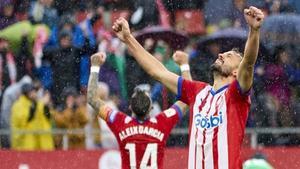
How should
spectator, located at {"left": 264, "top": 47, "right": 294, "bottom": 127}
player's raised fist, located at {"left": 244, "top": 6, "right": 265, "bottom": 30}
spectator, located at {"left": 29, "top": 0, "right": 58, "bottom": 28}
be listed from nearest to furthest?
player's raised fist, located at {"left": 244, "top": 6, "right": 265, "bottom": 30} → spectator, located at {"left": 264, "top": 47, "right": 294, "bottom": 127} → spectator, located at {"left": 29, "top": 0, "right": 58, "bottom": 28}

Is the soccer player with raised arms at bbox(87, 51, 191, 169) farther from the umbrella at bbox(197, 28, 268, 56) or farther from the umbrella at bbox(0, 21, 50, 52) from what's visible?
the umbrella at bbox(0, 21, 50, 52)

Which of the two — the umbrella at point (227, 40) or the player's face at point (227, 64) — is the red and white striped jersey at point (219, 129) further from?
the umbrella at point (227, 40)

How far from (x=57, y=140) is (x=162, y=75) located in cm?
522

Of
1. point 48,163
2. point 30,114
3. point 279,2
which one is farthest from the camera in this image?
point 279,2

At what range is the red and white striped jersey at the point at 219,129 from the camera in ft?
27.9

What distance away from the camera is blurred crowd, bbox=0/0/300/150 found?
14.6 m

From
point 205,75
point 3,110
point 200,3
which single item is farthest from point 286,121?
point 3,110

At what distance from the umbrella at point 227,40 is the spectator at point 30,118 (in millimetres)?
2041

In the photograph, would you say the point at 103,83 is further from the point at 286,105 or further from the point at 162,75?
the point at 162,75

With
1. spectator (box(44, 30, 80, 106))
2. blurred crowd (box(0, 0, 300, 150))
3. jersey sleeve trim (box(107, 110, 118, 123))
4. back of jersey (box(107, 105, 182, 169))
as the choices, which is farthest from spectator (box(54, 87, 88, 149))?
back of jersey (box(107, 105, 182, 169))

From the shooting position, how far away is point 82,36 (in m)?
15.6

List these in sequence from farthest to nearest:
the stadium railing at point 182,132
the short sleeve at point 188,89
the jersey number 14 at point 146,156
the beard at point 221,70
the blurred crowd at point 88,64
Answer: the blurred crowd at point 88,64
the stadium railing at point 182,132
the jersey number 14 at point 146,156
the short sleeve at point 188,89
the beard at point 221,70

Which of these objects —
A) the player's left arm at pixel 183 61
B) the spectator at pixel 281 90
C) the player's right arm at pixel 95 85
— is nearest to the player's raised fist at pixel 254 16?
the player's left arm at pixel 183 61

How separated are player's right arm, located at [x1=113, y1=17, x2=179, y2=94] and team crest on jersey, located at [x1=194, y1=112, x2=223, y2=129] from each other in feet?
1.60
